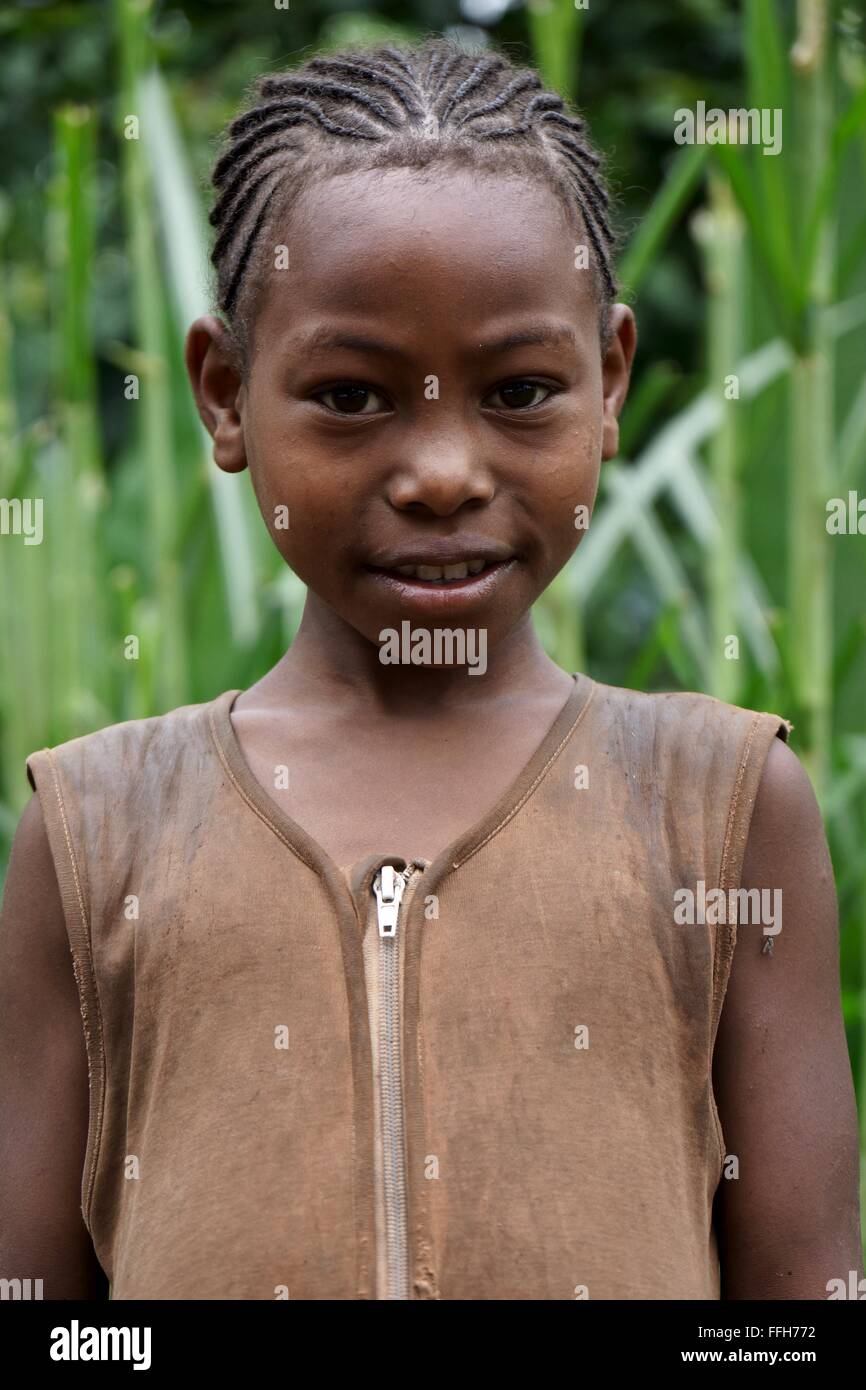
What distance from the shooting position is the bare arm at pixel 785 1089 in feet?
3.59

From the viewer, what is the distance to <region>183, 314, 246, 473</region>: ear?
45.9 inches

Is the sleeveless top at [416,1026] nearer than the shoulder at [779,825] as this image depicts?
Yes

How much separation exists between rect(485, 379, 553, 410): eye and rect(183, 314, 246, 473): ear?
193 millimetres

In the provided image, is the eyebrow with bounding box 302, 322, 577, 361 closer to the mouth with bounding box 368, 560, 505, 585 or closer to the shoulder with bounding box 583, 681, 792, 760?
the mouth with bounding box 368, 560, 505, 585

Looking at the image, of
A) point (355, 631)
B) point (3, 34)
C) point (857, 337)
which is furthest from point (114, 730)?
point (3, 34)

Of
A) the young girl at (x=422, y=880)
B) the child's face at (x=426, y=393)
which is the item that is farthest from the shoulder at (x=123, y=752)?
the child's face at (x=426, y=393)

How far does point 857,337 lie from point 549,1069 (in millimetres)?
→ 1400

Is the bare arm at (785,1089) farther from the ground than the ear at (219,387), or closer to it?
closer to it

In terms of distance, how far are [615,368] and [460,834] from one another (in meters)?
0.33

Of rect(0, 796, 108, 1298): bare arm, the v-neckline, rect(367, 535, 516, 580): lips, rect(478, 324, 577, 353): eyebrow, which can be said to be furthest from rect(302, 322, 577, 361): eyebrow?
rect(0, 796, 108, 1298): bare arm

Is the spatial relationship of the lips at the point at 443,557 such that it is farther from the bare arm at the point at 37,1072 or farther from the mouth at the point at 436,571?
the bare arm at the point at 37,1072
